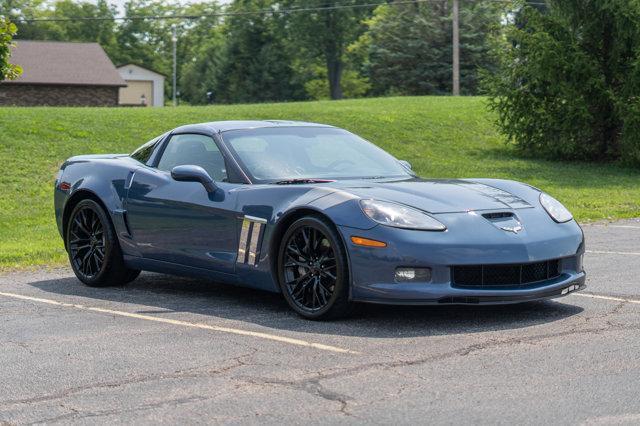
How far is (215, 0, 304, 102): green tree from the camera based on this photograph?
87.9 meters

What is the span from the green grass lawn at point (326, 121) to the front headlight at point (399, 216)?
192 inches

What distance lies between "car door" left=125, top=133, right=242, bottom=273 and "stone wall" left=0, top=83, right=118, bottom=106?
53166 mm

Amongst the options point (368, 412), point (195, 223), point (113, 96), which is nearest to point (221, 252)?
point (195, 223)

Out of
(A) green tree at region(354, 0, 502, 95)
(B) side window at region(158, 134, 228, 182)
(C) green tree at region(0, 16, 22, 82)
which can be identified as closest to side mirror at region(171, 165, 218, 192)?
(B) side window at region(158, 134, 228, 182)

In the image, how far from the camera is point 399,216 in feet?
22.9

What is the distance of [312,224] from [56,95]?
192ft

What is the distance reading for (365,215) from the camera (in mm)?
6984

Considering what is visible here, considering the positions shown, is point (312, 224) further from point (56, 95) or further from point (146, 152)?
point (56, 95)

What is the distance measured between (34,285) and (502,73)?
23003mm

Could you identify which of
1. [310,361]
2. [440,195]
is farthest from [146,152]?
[310,361]

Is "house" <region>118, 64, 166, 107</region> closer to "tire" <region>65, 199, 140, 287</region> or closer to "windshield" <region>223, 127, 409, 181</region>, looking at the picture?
"tire" <region>65, 199, 140, 287</region>

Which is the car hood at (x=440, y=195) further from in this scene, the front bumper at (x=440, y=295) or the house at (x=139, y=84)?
the house at (x=139, y=84)

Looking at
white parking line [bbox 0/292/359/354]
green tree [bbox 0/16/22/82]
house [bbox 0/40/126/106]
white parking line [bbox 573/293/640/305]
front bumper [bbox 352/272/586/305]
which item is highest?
house [bbox 0/40/126/106]

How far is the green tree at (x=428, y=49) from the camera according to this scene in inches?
2584
